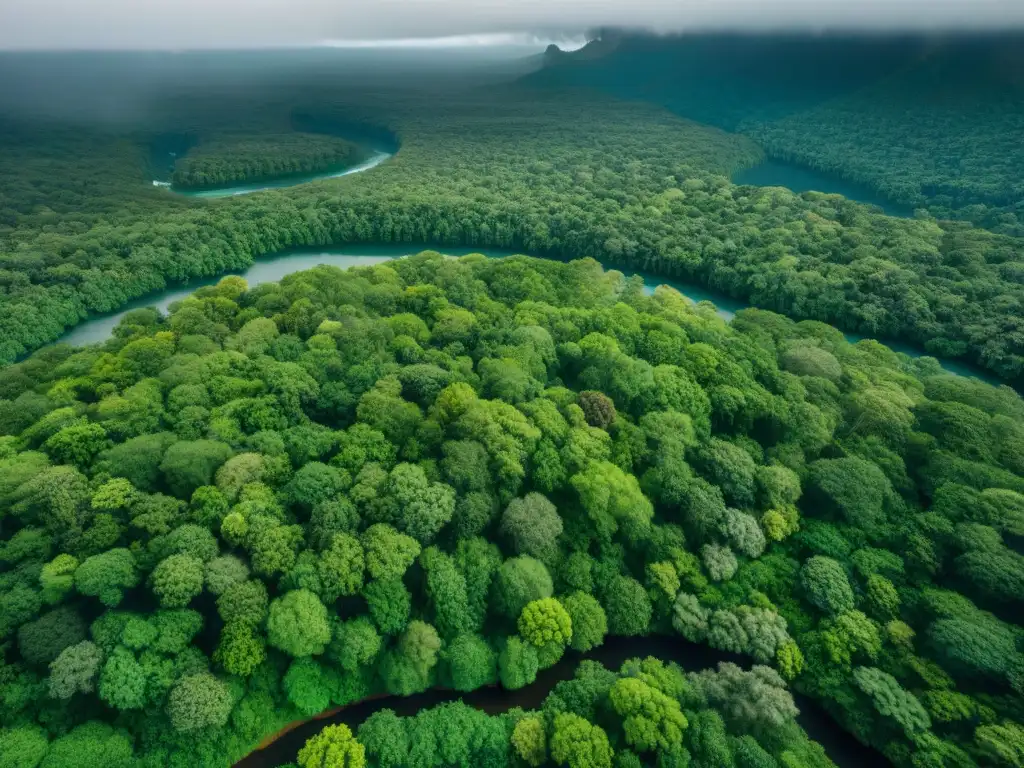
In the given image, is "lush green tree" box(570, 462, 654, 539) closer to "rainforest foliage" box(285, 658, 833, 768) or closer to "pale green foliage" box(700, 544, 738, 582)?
"pale green foliage" box(700, 544, 738, 582)

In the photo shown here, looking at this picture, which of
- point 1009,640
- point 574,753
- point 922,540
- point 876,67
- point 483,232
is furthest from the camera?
point 876,67

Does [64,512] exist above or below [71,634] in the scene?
above

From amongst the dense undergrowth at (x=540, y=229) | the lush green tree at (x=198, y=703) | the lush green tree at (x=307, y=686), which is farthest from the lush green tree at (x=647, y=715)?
the dense undergrowth at (x=540, y=229)

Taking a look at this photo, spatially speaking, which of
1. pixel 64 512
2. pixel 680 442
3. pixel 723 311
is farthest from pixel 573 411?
pixel 723 311

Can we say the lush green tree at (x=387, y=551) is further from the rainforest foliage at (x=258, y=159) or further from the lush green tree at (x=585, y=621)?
the rainforest foliage at (x=258, y=159)

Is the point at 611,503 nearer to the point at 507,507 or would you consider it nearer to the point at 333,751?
the point at 507,507

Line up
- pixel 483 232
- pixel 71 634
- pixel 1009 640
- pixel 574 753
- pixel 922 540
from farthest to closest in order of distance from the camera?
1. pixel 483 232
2. pixel 922 540
3. pixel 1009 640
4. pixel 71 634
5. pixel 574 753

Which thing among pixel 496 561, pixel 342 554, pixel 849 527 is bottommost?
pixel 849 527

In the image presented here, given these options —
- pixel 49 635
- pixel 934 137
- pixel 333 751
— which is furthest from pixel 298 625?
pixel 934 137

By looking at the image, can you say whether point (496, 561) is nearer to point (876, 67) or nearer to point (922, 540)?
point (922, 540)
